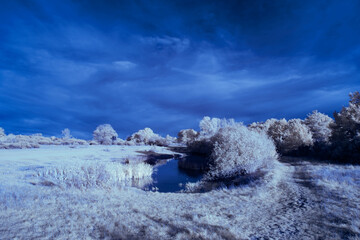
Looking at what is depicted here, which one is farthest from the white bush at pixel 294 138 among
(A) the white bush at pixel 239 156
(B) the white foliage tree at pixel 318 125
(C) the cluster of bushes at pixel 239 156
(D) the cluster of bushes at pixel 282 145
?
(A) the white bush at pixel 239 156

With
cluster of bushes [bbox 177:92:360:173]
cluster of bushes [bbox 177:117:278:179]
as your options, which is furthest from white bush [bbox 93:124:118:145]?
cluster of bushes [bbox 177:117:278:179]

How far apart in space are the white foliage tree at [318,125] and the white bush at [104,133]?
5129 cm

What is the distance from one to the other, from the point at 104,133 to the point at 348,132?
196 feet

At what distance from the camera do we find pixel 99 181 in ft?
39.6

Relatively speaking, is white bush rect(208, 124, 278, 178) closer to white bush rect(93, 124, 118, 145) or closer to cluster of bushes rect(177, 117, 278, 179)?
cluster of bushes rect(177, 117, 278, 179)

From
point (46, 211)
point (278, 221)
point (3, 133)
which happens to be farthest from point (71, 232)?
point (3, 133)

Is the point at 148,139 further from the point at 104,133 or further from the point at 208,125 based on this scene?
the point at 208,125

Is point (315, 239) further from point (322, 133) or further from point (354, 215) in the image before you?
point (322, 133)

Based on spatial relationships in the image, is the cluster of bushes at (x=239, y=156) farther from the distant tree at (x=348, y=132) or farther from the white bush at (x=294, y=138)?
the white bush at (x=294, y=138)

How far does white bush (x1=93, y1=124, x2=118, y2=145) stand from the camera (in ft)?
203

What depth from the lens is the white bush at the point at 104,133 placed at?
203 feet

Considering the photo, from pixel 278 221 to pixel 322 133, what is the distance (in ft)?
104

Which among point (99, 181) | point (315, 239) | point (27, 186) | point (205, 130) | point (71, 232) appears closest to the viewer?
point (315, 239)

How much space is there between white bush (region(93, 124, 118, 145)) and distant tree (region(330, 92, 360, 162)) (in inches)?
2161
